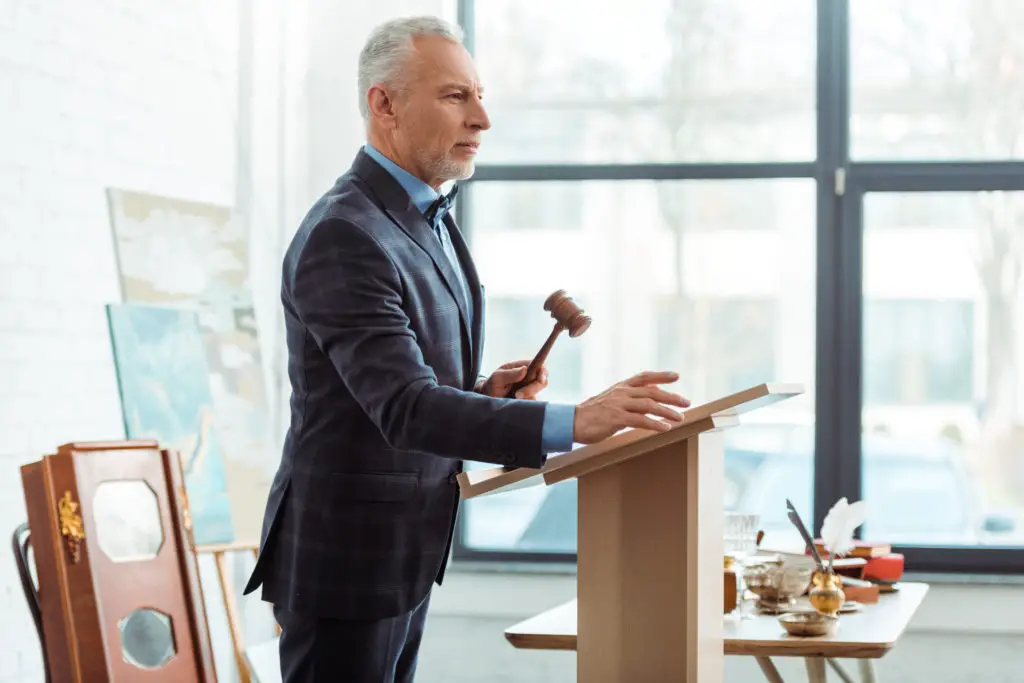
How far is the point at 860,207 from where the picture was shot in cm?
430

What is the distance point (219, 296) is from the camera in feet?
11.5

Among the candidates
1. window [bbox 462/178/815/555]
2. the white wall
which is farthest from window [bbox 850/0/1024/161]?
the white wall

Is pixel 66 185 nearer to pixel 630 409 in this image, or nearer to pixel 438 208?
pixel 438 208

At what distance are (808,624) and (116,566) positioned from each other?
1.33 m

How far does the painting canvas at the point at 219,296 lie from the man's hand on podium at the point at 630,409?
1.94 m

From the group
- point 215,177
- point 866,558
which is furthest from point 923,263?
point 215,177

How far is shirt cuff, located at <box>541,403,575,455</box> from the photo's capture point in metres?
1.44

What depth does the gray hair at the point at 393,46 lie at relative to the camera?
177 centimetres

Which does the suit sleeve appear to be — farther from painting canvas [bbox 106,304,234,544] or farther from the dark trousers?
painting canvas [bbox 106,304,234,544]

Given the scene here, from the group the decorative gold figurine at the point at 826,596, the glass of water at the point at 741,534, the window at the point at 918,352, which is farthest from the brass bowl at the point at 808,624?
the window at the point at 918,352

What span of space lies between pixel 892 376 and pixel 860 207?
1.98 ft

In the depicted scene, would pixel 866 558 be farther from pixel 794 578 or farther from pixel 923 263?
pixel 923 263

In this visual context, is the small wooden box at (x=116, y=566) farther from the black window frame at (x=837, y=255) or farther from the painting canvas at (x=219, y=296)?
the black window frame at (x=837, y=255)

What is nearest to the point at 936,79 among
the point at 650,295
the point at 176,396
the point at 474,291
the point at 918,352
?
the point at 918,352
